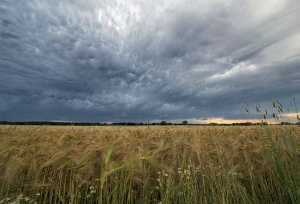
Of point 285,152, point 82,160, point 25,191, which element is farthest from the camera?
point 285,152

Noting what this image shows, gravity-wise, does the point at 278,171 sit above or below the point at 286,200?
above

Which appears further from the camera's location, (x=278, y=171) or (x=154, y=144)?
(x=154, y=144)

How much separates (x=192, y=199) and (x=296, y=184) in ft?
5.48

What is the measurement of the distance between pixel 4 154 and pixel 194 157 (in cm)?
332

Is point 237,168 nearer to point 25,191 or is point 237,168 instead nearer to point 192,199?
point 192,199

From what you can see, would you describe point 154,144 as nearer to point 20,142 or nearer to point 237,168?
point 237,168

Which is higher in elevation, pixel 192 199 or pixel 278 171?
pixel 278 171

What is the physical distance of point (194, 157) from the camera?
339cm

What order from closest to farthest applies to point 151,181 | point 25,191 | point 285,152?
point 25,191 → point 151,181 → point 285,152

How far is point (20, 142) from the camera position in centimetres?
395

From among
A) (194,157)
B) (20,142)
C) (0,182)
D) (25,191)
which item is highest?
(20,142)

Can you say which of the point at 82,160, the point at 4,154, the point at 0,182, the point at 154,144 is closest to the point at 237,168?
the point at 154,144

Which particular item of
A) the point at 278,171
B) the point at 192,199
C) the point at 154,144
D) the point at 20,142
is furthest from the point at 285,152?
the point at 20,142

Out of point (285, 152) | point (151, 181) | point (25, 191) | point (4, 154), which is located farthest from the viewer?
point (285, 152)
